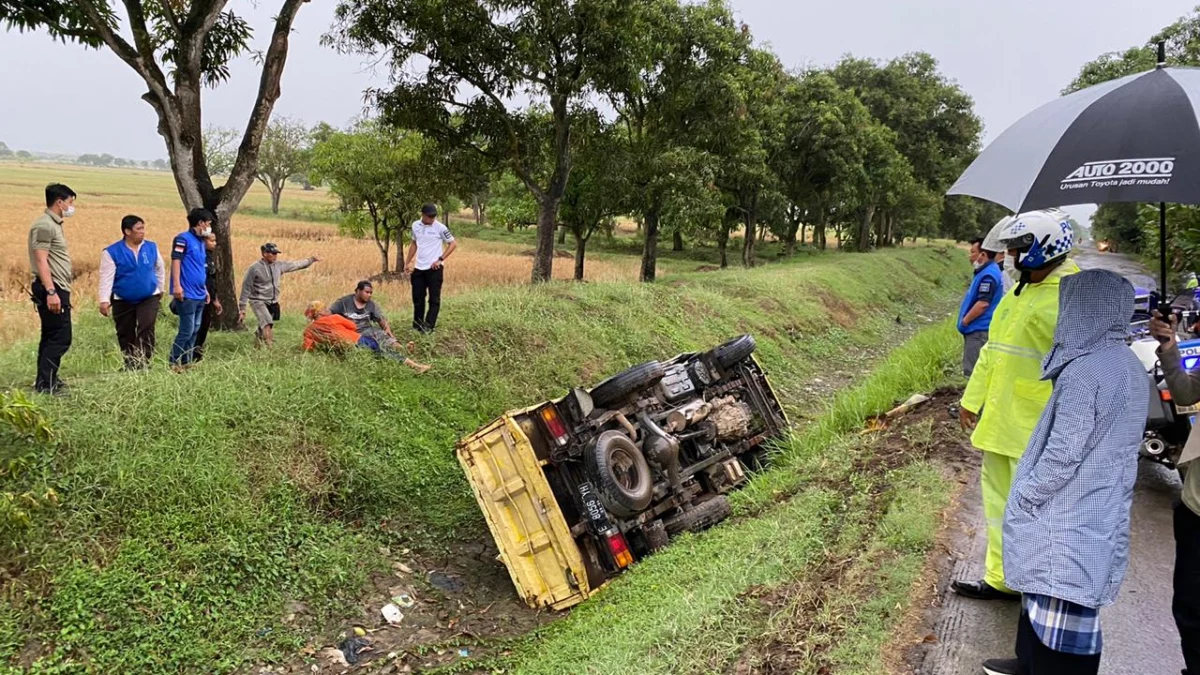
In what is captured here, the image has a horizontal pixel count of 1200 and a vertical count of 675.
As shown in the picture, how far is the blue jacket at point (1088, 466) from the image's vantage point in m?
2.27

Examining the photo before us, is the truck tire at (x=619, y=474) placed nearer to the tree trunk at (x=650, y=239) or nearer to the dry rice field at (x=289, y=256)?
the dry rice field at (x=289, y=256)

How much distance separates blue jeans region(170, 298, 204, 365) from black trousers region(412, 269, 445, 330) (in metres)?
2.43

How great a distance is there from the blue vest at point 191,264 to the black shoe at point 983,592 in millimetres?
6902

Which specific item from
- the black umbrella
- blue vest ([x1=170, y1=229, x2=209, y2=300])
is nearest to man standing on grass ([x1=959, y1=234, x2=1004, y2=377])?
the black umbrella

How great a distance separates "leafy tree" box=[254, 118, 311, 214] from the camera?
47.8m

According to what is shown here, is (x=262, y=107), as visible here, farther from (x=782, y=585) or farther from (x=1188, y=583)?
(x=1188, y=583)

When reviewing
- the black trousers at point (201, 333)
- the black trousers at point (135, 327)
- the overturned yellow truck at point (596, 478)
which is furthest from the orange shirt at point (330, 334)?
the overturned yellow truck at point (596, 478)

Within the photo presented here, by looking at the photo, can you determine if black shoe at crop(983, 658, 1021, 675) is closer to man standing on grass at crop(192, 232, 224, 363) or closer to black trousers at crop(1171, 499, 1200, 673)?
black trousers at crop(1171, 499, 1200, 673)

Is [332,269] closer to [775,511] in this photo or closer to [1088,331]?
[775,511]

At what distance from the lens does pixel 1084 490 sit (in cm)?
229

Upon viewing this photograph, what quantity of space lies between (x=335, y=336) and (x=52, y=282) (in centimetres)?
250

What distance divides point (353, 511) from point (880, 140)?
1127 inches

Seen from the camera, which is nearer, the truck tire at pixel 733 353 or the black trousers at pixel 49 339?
the black trousers at pixel 49 339

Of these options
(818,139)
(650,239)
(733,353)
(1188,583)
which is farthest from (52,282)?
(818,139)
